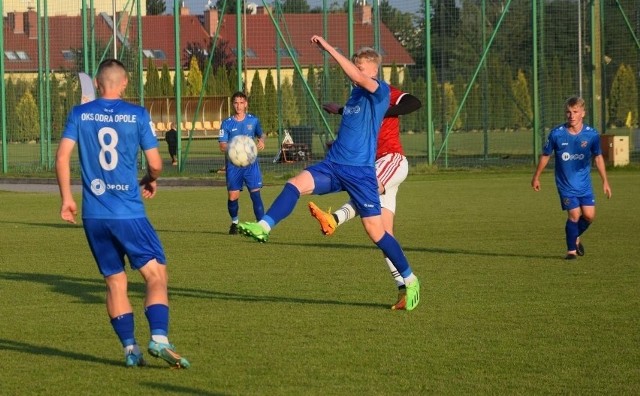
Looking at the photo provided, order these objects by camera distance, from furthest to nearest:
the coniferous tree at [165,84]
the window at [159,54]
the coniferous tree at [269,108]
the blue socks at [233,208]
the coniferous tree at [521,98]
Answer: the coniferous tree at [165,84]
the window at [159,54]
the coniferous tree at [521,98]
the coniferous tree at [269,108]
the blue socks at [233,208]

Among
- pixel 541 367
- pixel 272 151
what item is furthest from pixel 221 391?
pixel 272 151

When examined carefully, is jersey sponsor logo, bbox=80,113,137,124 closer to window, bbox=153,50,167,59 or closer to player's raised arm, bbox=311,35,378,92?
player's raised arm, bbox=311,35,378,92

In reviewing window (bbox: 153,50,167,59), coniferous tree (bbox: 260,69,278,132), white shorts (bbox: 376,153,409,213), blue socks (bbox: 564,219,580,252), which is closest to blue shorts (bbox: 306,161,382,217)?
white shorts (bbox: 376,153,409,213)

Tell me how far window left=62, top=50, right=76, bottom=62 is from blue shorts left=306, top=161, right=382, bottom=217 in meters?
33.3

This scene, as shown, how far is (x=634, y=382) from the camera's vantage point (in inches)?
292

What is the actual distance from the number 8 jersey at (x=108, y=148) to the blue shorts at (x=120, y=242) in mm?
52

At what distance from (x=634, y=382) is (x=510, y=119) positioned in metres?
35.3

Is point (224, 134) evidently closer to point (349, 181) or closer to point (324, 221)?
point (324, 221)

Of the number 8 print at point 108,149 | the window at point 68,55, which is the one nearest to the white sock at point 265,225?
the number 8 print at point 108,149

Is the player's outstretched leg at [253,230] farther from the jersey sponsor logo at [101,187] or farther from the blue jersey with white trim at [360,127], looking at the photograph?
the jersey sponsor logo at [101,187]

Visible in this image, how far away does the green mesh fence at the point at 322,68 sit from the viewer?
36688 millimetres

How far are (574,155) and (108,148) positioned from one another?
825 cm

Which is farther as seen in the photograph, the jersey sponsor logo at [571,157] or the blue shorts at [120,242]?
the jersey sponsor logo at [571,157]

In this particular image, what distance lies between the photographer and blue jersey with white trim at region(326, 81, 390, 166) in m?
10.3
